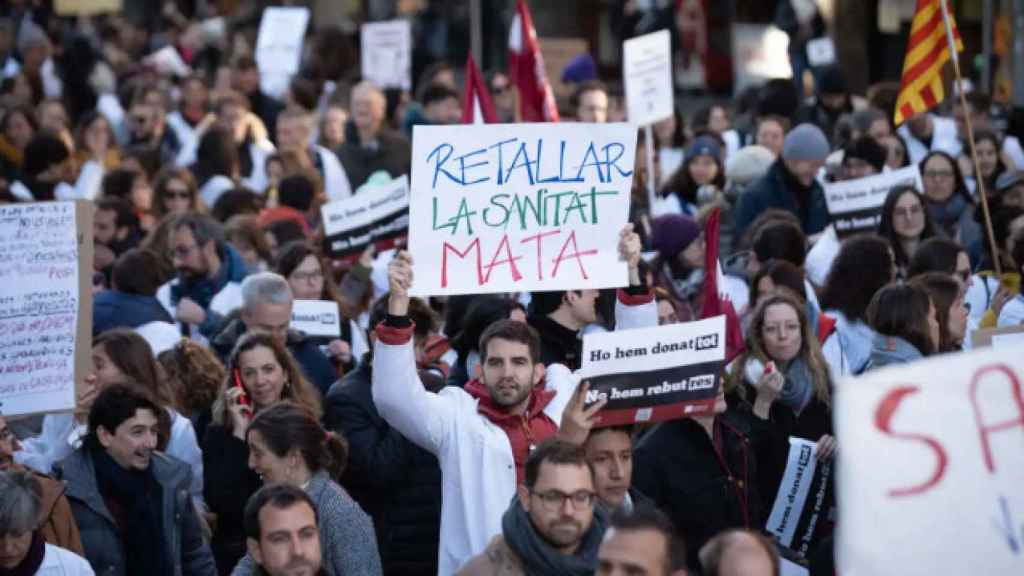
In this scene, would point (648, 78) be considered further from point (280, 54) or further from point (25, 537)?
point (25, 537)

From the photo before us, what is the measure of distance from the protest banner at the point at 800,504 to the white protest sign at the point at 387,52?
473 inches

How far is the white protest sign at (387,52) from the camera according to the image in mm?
19312

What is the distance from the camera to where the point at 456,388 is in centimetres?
736

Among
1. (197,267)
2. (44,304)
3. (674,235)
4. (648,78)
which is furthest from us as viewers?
(648,78)

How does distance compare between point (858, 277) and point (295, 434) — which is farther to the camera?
point (858, 277)

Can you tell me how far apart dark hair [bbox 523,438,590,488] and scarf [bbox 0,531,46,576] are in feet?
Answer: 5.05

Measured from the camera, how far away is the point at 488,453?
710cm

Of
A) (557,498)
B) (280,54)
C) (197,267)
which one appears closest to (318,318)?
(197,267)

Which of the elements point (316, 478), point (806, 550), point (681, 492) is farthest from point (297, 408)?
point (806, 550)

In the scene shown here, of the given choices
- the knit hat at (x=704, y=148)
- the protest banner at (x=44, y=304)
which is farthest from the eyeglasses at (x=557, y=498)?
the knit hat at (x=704, y=148)

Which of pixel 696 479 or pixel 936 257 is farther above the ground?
pixel 936 257

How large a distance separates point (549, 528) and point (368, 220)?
5387 millimetres

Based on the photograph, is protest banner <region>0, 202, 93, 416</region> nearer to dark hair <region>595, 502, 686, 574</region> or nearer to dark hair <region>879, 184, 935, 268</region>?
dark hair <region>595, 502, 686, 574</region>

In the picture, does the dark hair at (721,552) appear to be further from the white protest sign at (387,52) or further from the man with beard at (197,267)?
the white protest sign at (387,52)
